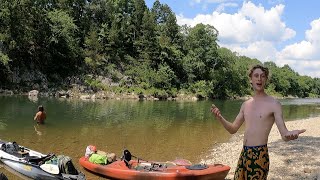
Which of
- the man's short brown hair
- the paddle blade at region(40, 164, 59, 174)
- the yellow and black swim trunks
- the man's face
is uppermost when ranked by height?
the man's short brown hair

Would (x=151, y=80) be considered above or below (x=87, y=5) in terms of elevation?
below

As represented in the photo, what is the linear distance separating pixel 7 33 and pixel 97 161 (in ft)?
161

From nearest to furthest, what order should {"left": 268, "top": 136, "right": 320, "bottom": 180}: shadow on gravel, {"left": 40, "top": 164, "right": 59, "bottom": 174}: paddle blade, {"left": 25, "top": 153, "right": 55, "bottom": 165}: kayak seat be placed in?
{"left": 268, "top": 136, "right": 320, "bottom": 180}: shadow on gravel → {"left": 40, "top": 164, "right": 59, "bottom": 174}: paddle blade → {"left": 25, "top": 153, "right": 55, "bottom": 165}: kayak seat

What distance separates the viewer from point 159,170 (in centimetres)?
1020

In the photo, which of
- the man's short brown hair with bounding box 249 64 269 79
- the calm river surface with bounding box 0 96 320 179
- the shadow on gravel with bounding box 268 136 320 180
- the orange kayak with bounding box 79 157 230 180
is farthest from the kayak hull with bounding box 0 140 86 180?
the man's short brown hair with bounding box 249 64 269 79

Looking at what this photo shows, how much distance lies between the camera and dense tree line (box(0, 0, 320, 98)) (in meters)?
55.5

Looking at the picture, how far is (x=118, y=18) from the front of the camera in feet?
265

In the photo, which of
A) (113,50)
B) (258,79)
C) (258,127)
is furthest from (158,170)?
(113,50)

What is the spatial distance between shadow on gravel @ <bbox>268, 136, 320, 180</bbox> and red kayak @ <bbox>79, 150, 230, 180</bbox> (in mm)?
2086

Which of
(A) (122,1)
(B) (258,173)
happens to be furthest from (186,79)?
(B) (258,173)

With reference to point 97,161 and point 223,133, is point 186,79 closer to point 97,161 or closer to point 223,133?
point 223,133

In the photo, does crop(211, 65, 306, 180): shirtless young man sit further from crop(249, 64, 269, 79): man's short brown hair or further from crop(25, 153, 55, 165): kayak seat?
crop(25, 153, 55, 165): kayak seat

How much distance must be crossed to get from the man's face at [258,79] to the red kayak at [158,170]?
226 inches

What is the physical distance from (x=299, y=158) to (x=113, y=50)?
64.0m
